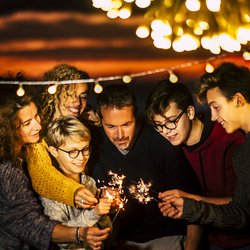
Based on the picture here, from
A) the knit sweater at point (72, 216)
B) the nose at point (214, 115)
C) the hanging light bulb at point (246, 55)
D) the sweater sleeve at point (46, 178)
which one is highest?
the hanging light bulb at point (246, 55)

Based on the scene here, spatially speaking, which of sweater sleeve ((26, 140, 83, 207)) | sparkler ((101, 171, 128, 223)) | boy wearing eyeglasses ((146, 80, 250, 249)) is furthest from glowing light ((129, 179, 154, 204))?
sweater sleeve ((26, 140, 83, 207))

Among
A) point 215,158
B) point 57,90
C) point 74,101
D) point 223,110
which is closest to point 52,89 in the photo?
point 57,90

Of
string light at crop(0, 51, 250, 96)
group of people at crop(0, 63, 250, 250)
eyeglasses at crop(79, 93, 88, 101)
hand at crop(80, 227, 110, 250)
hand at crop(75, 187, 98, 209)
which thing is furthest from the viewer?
eyeglasses at crop(79, 93, 88, 101)

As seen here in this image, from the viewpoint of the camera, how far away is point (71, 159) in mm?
4855

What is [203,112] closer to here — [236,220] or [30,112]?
[236,220]

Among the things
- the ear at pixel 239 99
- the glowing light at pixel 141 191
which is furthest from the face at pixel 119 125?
the ear at pixel 239 99

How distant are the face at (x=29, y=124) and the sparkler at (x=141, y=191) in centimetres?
109

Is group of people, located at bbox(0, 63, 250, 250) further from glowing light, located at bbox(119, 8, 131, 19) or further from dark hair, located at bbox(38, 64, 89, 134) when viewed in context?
glowing light, located at bbox(119, 8, 131, 19)

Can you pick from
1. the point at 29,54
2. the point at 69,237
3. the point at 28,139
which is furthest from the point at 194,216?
the point at 29,54

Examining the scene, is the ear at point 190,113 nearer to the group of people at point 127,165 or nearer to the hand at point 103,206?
the group of people at point 127,165

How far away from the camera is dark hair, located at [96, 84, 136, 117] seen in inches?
195

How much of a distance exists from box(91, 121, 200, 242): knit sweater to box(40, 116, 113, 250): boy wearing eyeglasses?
32cm

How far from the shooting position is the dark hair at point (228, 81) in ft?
16.2

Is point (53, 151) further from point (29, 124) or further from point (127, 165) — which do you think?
point (127, 165)
